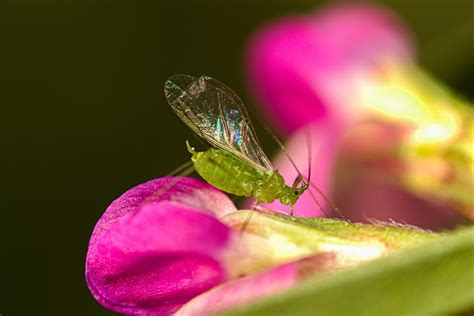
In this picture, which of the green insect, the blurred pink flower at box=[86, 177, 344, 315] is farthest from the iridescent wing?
the blurred pink flower at box=[86, 177, 344, 315]

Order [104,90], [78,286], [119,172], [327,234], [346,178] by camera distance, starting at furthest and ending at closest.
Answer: [104,90], [119,172], [78,286], [346,178], [327,234]

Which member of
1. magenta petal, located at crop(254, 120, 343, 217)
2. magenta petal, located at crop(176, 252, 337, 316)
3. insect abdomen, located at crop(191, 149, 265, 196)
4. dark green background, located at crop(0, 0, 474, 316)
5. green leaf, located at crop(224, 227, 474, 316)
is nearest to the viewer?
green leaf, located at crop(224, 227, 474, 316)

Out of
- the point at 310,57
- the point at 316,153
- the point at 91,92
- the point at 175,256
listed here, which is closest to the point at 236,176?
the point at 175,256

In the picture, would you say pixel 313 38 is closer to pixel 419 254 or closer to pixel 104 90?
pixel 104 90

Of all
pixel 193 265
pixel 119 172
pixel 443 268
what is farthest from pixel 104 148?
pixel 443 268

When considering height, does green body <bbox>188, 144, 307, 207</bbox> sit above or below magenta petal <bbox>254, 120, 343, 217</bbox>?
above

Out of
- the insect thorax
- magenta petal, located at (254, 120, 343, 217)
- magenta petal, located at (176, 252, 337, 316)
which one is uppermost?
the insect thorax

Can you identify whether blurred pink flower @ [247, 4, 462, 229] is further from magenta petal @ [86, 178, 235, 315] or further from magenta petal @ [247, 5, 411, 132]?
magenta petal @ [86, 178, 235, 315]

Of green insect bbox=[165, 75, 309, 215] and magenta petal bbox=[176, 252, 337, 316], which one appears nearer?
magenta petal bbox=[176, 252, 337, 316]

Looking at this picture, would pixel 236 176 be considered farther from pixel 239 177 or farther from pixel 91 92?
pixel 91 92
